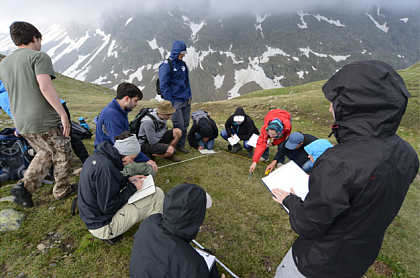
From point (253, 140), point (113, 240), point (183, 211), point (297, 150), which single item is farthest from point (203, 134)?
point (183, 211)

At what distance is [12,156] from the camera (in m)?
4.82

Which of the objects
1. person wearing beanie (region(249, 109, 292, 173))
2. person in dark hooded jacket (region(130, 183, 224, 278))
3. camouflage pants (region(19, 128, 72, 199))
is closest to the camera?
person in dark hooded jacket (region(130, 183, 224, 278))

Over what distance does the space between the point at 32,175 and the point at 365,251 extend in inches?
234

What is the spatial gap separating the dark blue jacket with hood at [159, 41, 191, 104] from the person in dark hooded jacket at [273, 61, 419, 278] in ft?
19.7

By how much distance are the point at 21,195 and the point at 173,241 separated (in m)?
4.17

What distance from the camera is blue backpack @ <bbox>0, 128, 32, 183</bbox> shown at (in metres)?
4.73

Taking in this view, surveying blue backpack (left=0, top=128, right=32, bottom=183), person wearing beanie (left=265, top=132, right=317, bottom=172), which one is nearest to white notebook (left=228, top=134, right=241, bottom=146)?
person wearing beanie (left=265, top=132, right=317, bottom=172)

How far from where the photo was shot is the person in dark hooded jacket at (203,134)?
319 inches

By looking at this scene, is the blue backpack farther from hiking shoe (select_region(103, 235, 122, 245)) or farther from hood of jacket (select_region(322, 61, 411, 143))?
hood of jacket (select_region(322, 61, 411, 143))

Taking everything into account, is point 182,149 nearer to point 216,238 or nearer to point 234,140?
point 234,140

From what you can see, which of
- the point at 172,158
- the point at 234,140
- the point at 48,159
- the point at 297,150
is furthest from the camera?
the point at 234,140

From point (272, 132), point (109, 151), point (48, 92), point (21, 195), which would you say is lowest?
point (272, 132)

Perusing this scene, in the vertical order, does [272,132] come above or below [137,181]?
below

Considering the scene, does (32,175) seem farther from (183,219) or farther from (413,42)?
(413,42)
